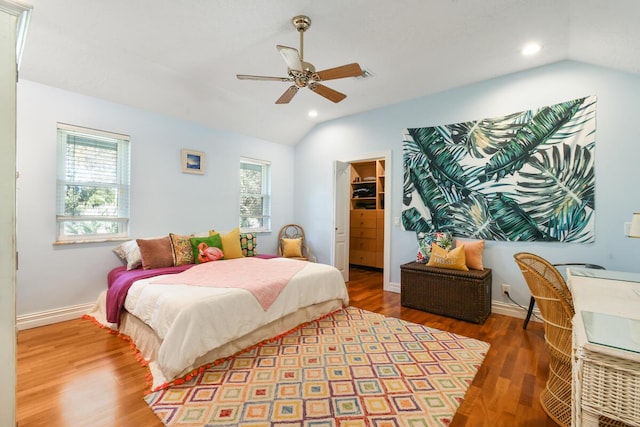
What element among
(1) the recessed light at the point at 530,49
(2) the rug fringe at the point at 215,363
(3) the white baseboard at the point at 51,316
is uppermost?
(1) the recessed light at the point at 530,49

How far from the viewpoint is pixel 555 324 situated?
168cm

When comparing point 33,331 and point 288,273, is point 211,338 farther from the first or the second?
point 33,331

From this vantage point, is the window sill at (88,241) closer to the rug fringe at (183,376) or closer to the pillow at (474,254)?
the rug fringe at (183,376)

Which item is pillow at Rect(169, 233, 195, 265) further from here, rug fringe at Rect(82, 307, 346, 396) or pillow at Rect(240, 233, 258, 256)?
rug fringe at Rect(82, 307, 346, 396)

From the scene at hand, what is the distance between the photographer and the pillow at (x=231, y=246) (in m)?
3.87

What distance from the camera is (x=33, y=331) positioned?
2.81 meters

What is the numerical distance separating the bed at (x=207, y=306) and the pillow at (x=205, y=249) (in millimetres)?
207

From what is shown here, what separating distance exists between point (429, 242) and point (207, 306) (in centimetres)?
281

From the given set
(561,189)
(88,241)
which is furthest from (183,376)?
(561,189)

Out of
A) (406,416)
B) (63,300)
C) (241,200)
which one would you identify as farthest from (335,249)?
(63,300)

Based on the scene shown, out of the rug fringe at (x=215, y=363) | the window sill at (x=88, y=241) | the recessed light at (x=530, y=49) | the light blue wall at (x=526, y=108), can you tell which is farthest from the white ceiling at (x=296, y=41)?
the rug fringe at (x=215, y=363)

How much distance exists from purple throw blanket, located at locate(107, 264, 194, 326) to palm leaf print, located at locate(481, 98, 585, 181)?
3.87m

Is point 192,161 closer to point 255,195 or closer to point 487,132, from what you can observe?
point 255,195

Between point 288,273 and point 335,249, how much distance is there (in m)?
1.86
